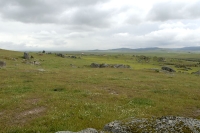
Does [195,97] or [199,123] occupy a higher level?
[199,123]

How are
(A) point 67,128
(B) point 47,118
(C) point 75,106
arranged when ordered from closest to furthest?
(A) point 67,128 → (B) point 47,118 → (C) point 75,106

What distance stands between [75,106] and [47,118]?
153 inches

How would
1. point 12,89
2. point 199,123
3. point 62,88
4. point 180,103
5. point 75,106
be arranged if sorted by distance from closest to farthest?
point 199,123, point 75,106, point 180,103, point 12,89, point 62,88

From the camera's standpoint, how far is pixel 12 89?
24.8 metres

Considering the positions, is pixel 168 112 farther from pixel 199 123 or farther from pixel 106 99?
pixel 199 123

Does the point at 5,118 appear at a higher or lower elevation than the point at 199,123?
lower

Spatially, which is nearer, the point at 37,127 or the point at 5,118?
the point at 37,127

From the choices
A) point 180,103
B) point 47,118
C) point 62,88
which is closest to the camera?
point 47,118

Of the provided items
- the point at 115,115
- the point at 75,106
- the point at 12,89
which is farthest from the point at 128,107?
the point at 12,89

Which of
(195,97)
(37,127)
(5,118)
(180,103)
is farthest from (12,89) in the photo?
(195,97)

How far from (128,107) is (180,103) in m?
7.23

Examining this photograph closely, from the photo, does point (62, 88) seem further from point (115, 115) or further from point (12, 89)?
point (115, 115)

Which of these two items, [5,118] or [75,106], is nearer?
[5,118]

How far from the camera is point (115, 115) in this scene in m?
15.2
